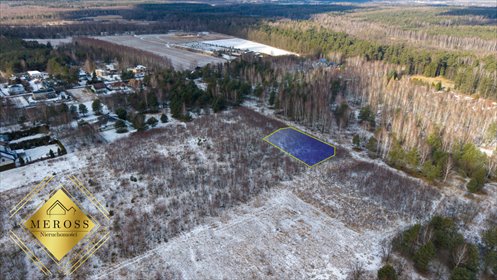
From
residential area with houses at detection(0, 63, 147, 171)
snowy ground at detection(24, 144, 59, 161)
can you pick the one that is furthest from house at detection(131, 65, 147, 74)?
snowy ground at detection(24, 144, 59, 161)

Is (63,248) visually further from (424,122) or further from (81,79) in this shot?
(81,79)

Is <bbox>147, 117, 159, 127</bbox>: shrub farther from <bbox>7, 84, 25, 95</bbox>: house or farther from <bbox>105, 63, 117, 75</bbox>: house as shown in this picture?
<bbox>105, 63, 117, 75</bbox>: house

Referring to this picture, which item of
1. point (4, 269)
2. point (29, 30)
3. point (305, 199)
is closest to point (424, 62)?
point (305, 199)

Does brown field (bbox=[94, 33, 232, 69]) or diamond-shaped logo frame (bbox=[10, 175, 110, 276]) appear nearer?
diamond-shaped logo frame (bbox=[10, 175, 110, 276])

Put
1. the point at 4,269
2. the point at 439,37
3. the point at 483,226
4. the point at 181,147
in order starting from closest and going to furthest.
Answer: the point at 4,269 → the point at 483,226 → the point at 181,147 → the point at 439,37

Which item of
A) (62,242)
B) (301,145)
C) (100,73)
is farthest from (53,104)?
(62,242)

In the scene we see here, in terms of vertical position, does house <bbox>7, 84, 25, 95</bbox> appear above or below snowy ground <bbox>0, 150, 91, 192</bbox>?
above

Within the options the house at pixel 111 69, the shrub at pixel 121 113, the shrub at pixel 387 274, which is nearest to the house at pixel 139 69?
the house at pixel 111 69
